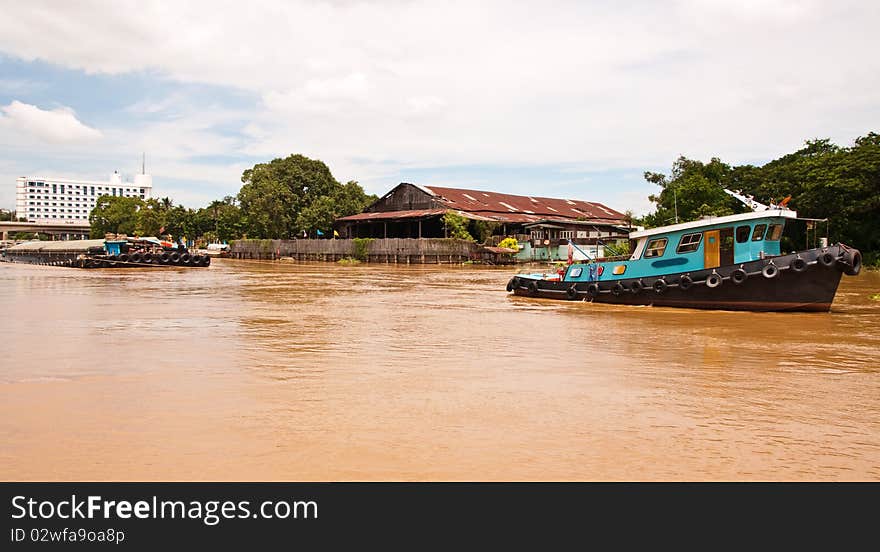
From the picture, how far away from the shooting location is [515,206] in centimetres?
5228

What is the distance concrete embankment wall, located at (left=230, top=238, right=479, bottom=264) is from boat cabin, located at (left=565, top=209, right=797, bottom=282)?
26.1 meters

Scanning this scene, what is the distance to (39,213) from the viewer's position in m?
166

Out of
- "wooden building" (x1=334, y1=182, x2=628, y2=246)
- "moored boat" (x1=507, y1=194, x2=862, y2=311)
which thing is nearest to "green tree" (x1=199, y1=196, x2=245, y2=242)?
"wooden building" (x1=334, y1=182, x2=628, y2=246)

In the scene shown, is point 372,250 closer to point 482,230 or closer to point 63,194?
point 482,230

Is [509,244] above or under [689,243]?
above

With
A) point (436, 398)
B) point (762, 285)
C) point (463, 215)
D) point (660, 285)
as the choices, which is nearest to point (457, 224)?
point (463, 215)

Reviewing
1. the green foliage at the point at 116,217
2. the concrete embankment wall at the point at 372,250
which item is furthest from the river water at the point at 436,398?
the green foliage at the point at 116,217

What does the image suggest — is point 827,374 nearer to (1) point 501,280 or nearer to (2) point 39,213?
(1) point 501,280

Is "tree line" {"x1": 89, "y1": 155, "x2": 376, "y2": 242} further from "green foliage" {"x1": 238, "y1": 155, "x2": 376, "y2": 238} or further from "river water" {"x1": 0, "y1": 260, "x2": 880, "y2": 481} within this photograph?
"river water" {"x1": 0, "y1": 260, "x2": 880, "y2": 481}

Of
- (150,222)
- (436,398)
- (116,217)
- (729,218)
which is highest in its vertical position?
(116,217)

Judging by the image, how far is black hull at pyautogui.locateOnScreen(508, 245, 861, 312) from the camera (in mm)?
13906

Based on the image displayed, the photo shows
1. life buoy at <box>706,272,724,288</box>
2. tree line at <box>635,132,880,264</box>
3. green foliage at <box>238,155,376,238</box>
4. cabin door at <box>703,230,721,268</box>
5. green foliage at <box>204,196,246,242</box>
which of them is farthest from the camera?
green foliage at <box>204,196,246,242</box>

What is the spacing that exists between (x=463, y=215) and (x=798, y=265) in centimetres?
3113

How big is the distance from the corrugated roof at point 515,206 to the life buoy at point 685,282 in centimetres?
3075
